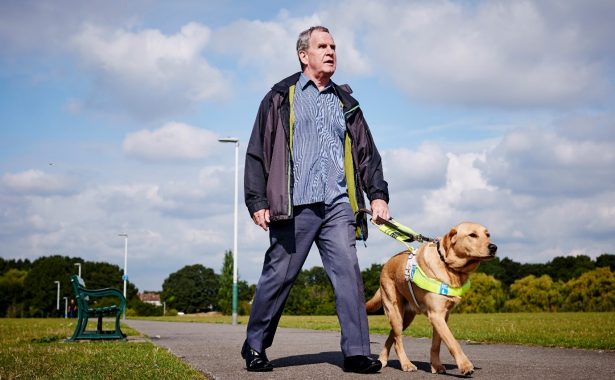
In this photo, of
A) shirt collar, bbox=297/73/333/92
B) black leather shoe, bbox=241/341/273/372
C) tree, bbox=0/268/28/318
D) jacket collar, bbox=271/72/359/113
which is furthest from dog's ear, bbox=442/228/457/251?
tree, bbox=0/268/28/318

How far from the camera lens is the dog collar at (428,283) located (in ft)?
18.0

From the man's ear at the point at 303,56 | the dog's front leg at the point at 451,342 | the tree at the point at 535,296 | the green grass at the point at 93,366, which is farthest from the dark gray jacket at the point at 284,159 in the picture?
the tree at the point at 535,296

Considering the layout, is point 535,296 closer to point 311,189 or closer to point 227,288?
point 227,288

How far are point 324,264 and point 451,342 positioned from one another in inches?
45.5

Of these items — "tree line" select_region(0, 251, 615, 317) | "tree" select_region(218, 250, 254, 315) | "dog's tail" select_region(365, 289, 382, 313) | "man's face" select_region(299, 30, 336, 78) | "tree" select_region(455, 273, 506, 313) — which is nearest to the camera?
"man's face" select_region(299, 30, 336, 78)

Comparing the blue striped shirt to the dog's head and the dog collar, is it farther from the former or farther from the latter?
the dog's head

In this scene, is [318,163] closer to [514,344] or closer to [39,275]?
[514,344]

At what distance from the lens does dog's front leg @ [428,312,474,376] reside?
16.9 feet

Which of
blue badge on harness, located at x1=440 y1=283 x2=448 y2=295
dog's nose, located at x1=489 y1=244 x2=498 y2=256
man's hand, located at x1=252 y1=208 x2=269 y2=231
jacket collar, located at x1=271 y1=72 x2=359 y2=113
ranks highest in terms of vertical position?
jacket collar, located at x1=271 y1=72 x2=359 y2=113

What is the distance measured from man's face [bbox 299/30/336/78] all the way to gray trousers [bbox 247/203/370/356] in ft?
3.66

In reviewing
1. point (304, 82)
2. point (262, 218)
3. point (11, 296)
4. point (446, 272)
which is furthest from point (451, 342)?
point (11, 296)

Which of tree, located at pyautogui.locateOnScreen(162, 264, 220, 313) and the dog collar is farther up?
tree, located at pyautogui.locateOnScreen(162, 264, 220, 313)

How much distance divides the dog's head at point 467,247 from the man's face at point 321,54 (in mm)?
1652

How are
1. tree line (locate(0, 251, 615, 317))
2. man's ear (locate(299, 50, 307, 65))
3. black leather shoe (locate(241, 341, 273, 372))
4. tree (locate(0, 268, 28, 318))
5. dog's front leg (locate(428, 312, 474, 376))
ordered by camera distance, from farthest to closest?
tree (locate(0, 268, 28, 318))
tree line (locate(0, 251, 615, 317))
man's ear (locate(299, 50, 307, 65))
black leather shoe (locate(241, 341, 273, 372))
dog's front leg (locate(428, 312, 474, 376))
